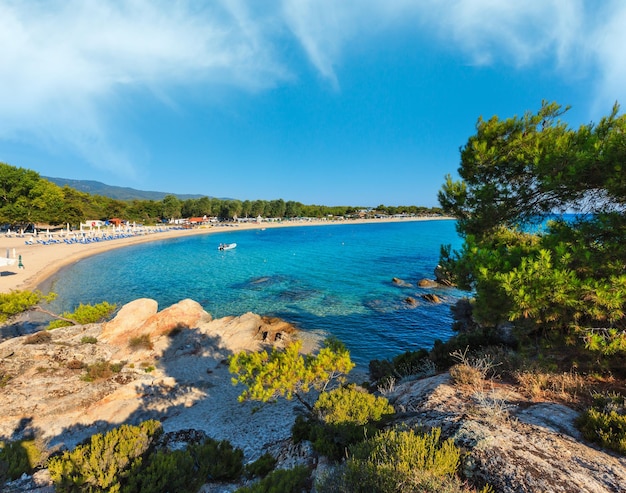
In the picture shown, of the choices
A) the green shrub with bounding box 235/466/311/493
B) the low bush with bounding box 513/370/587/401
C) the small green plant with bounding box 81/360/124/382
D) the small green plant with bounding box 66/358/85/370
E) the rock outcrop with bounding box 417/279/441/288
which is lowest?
the rock outcrop with bounding box 417/279/441/288

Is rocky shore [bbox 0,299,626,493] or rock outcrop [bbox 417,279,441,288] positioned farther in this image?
rock outcrop [bbox 417,279,441,288]

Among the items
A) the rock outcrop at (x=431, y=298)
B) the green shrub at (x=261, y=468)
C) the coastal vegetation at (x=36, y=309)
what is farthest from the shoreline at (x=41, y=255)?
the rock outcrop at (x=431, y=298)

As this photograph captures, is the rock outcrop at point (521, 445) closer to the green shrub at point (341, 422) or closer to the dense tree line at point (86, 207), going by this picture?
the green shrub at point (341, 422)

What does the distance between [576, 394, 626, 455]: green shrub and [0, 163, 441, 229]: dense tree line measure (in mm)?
16489

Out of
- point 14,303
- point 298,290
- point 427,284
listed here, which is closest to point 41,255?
point 14,303

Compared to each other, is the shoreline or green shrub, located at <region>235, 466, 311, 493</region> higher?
green shrub, located at <region>235, 466, 311, 493</region>

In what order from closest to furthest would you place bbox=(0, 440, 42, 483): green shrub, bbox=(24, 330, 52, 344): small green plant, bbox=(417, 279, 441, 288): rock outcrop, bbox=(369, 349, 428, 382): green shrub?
bbox=(0, 440, 42, 483): green shrub → bbox=(369, 349, 428, 382): green shrub → bbox=(24, 330, 52, 344): small green plant → bbox=(417, 279, 441, 288): rock outcrop

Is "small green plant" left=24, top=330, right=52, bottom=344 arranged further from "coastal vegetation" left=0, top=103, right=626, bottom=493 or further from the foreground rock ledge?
"coastal vegetation" left=0, top=103, right=626, bottom=493

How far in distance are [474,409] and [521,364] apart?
3.44 metres

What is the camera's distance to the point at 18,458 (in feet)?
26.6

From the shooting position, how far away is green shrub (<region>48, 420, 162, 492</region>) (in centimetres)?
602

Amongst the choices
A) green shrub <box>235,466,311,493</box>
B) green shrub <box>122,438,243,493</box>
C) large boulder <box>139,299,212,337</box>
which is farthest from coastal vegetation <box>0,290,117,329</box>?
green shrub <box>235,466,311,493</box>

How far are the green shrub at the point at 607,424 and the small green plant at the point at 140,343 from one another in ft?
62.9

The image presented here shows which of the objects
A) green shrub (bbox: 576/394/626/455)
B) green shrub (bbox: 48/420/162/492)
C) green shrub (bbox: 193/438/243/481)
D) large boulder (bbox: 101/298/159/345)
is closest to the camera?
green shrub (bbox: 576/394/626/455)
